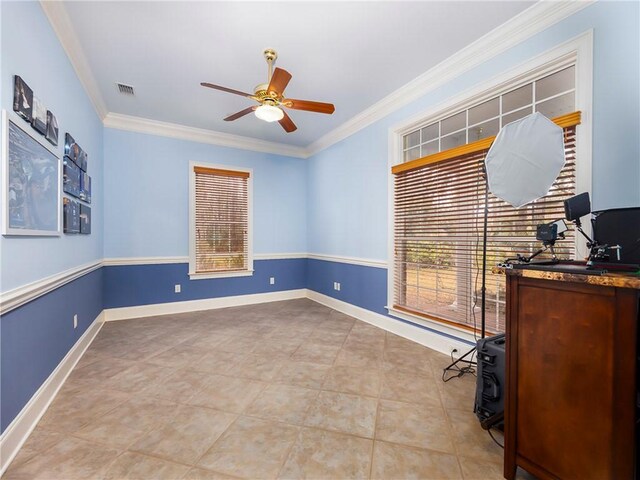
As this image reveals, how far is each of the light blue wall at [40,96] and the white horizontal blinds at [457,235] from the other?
10.4 feet

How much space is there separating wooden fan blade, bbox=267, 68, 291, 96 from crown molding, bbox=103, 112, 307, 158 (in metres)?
2.47

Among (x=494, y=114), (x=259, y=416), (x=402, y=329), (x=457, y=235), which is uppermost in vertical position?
(x=494, y=114)

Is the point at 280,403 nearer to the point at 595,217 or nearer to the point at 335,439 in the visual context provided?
the point at 335,439

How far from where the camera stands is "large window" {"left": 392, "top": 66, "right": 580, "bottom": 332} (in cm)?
213

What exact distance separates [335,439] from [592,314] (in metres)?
1.39

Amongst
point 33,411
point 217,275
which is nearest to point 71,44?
point 33,411

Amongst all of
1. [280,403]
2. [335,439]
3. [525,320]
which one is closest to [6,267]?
[280,403]

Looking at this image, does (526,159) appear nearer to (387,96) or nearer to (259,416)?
(387,96)

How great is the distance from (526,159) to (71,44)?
357cm

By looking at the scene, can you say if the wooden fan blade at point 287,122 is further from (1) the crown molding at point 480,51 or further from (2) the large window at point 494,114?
(2) the large window at point 494,114

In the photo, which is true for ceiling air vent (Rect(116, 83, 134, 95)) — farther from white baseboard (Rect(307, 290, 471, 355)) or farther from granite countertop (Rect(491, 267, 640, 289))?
granite countertop (Rect(491, 267, 640, 289))

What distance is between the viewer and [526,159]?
5.47ft

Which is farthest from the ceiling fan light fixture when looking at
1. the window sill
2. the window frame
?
the window sill

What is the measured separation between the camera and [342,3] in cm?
201
